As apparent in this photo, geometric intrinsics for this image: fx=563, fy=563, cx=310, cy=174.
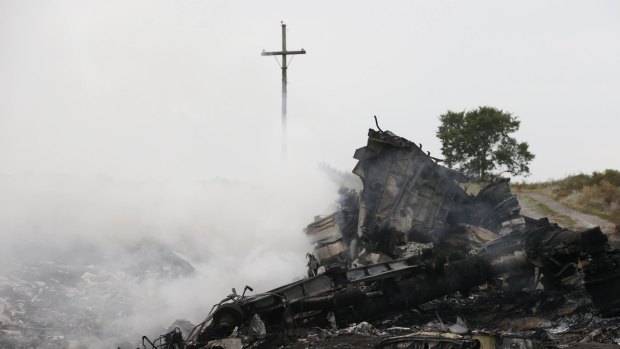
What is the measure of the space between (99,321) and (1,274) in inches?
101

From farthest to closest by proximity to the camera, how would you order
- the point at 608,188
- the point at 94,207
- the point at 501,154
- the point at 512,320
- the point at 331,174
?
the point at 501,154 < the point at 608,188 < the point at 331,174 < the point at 94,207 < the point at 512,320

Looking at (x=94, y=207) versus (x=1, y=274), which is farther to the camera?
(x=94, y=207)

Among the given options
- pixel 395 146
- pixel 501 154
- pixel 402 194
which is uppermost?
pixel 501 154

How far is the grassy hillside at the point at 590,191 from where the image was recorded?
22.2 metres

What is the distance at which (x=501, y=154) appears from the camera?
109 feet

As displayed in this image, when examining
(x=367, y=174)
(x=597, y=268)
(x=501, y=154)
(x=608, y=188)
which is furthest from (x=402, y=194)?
(x=501, y=154)

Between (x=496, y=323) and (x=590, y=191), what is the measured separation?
57.1ft

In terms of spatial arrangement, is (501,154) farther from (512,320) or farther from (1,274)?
(1,274)

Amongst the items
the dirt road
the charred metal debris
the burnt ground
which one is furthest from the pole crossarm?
the burnt ground

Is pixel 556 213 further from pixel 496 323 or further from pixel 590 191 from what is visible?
pixel 496 323

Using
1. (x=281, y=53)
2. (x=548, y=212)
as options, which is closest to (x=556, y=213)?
(x=548, y=212)

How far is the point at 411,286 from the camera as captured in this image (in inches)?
402

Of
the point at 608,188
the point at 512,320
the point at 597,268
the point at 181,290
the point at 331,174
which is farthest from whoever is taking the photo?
the point at 608,188

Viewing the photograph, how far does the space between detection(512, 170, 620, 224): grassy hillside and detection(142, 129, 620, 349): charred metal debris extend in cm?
1037
